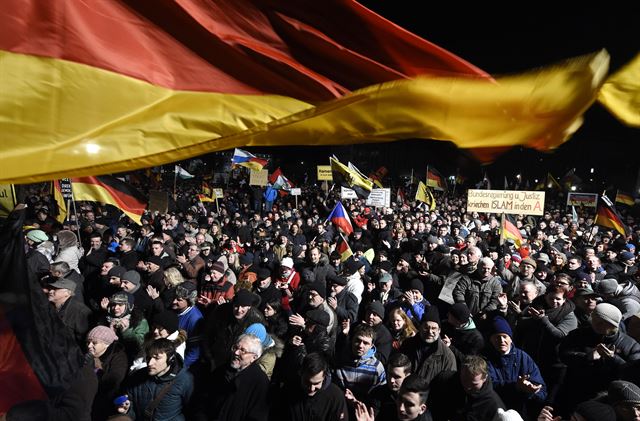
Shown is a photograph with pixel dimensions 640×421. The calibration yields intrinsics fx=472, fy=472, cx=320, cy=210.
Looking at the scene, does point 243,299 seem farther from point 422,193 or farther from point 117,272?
point 422,193

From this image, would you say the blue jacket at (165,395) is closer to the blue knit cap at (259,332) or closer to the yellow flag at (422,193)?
the blue knit cap at (259,332)

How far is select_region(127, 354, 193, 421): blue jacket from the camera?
3941 millimetres

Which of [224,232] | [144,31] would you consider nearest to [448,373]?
[144,31]

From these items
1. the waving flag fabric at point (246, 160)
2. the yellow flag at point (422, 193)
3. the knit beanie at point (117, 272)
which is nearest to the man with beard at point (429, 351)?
the knit beanie at point (117, 272)

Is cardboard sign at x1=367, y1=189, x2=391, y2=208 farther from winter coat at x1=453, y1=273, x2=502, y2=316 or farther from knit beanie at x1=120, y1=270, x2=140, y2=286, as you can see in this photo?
knit beanie at x1=120, y1=270, x2=140, y2=286

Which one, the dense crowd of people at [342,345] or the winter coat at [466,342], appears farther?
the winter coat at [466,342]

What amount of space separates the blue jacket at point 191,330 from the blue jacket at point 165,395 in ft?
3.87

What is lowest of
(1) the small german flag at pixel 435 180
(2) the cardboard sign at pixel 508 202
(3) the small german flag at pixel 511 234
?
(3) the small german flag at pixel 511 234

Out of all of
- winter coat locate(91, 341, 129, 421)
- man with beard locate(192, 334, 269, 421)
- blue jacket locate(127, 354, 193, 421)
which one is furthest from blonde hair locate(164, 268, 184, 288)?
man with beard locate(192, 334, 269, 421)

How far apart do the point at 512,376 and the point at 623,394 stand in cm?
124

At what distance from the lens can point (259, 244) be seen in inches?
527

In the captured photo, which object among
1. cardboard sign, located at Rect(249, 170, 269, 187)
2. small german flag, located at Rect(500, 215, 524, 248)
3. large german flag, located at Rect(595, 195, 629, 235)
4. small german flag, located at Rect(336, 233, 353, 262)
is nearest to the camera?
small german flag, located at Rect(336, 233, 353, 262)

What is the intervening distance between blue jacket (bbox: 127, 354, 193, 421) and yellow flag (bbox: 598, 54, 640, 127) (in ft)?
12.0

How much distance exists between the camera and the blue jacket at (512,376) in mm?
4371
